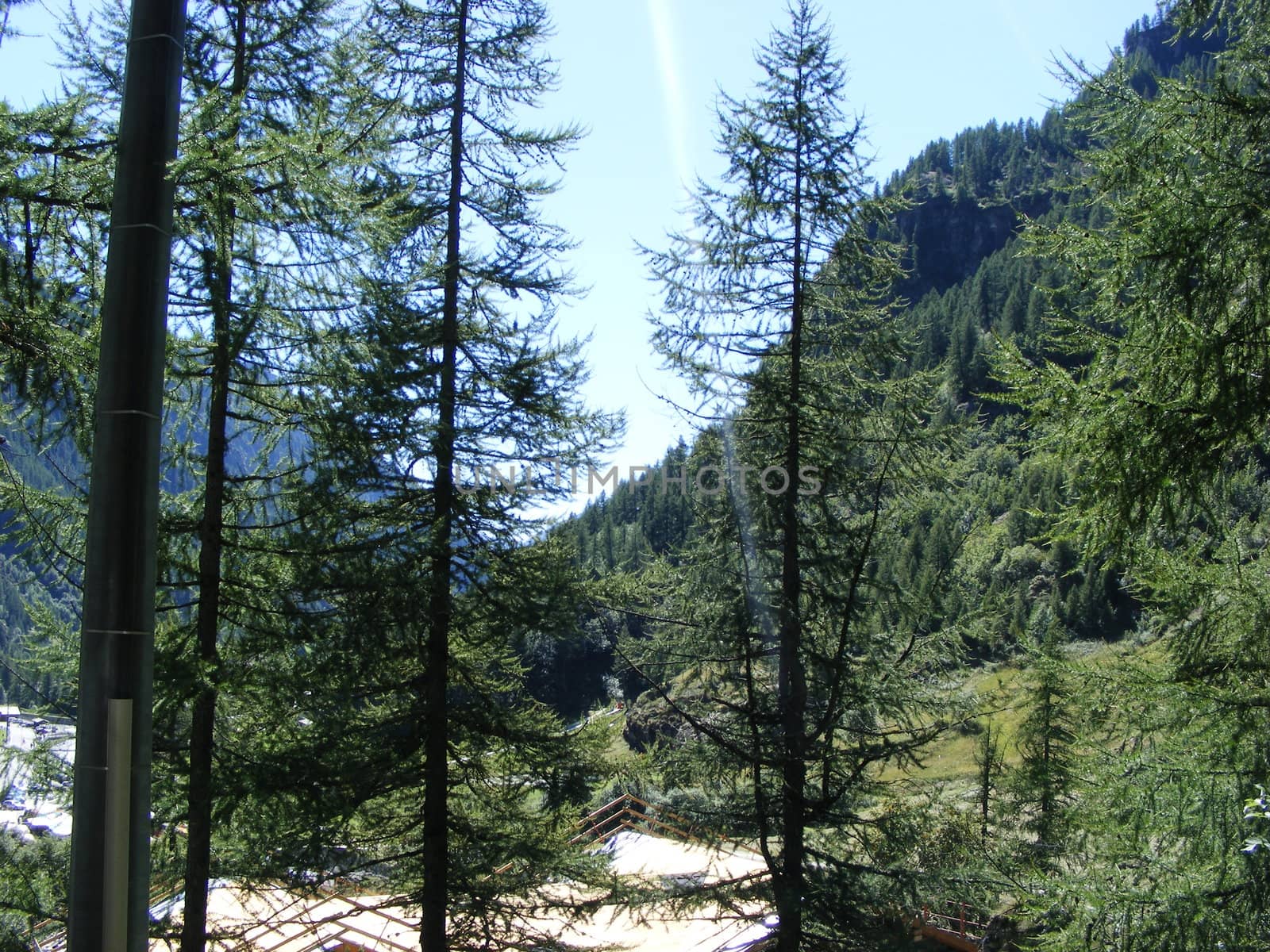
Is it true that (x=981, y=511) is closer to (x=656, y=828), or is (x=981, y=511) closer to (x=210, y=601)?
(x=210, y=601)

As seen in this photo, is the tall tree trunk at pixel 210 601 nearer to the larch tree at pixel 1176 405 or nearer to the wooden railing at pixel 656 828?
the wooden railing at pixel 656 828

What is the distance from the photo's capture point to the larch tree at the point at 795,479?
905 centimetres

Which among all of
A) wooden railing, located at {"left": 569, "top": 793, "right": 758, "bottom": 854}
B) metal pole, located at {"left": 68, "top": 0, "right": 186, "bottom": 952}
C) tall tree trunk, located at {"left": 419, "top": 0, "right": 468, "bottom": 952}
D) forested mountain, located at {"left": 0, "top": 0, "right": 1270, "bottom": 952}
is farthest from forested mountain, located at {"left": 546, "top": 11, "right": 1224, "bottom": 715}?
metal pole, located at {"left": 68, "top": 0, "right": 186, "bottom": 952}

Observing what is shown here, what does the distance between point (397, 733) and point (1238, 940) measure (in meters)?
7.20

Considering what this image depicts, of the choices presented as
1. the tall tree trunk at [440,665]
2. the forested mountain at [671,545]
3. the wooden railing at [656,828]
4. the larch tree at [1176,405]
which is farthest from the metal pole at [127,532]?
the wooden railing at [656,828]

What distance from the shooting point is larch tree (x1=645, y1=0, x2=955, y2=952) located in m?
9.05

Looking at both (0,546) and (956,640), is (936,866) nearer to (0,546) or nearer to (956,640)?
(956,640)

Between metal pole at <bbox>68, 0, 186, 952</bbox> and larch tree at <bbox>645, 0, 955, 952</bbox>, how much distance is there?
7.03 meters

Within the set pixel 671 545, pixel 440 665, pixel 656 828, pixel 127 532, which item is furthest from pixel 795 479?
pixel 656 828

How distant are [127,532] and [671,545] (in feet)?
25.5

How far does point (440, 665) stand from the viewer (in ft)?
30.5

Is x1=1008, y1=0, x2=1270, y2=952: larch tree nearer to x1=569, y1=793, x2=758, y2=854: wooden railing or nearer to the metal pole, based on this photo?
x1=569, y1=793, x2=758, y2=854: wooden railing

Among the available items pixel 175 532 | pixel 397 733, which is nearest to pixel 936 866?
pixel 397 733

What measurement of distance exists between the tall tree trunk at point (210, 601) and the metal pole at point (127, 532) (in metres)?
5.06
